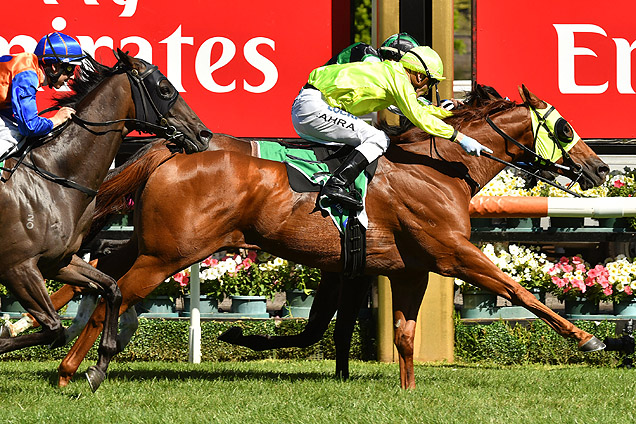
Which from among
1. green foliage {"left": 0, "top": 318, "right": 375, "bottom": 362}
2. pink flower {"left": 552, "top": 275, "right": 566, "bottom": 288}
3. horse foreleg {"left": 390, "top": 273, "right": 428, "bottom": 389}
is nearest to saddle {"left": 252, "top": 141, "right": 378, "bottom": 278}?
horse foreleg {"left": 390, "top": 273, "right": 428, "bottom": 389}

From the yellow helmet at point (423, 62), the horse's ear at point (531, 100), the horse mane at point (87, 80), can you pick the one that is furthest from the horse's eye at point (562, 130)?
the horse mane at point (87, 80)

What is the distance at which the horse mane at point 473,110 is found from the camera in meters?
6.16

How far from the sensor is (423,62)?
603cm

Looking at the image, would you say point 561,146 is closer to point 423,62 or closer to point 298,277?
point 423,62

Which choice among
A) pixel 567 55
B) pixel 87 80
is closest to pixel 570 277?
pixel 567 55

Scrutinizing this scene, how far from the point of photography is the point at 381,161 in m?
5.83

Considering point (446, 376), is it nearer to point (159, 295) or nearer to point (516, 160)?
point (516, 160)

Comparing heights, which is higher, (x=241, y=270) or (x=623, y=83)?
(x=623, y=83)

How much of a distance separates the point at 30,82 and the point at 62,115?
37 centimetres

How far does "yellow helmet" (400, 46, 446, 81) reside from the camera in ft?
19.9

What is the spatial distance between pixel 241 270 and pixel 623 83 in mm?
3840

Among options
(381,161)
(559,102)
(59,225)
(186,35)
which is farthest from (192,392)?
(559,102)

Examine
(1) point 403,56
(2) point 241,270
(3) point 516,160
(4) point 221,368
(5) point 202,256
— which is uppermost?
(1) point 403,56

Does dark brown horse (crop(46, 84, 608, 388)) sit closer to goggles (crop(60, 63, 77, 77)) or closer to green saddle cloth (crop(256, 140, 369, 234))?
green saddle cloth (crop(256, 140, 369, 234))
